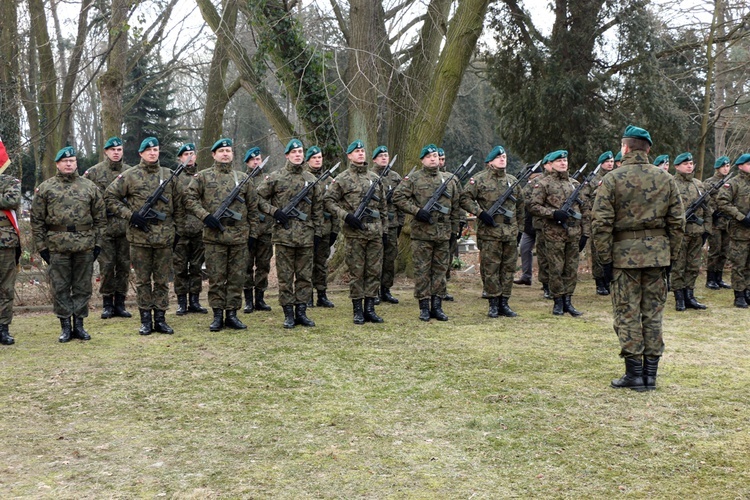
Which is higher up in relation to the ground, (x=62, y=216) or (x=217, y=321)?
(x=62, y=216)

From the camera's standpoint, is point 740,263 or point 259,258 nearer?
point 259,258

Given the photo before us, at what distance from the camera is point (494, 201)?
29.8 ft

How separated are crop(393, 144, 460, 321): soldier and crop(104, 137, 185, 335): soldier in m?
2.77

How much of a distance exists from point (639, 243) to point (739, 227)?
5.18m

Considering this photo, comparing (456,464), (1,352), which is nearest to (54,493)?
(456,464)

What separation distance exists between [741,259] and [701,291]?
173cm

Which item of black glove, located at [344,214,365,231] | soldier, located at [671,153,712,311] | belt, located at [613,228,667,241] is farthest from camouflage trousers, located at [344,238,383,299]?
soldier, located at [671,153,712,311]

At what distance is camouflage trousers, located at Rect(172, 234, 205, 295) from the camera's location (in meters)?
9.21

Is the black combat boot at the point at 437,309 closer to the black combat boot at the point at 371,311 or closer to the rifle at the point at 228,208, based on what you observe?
the black combat boot at the point at 371,311

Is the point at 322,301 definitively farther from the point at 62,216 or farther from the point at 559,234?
the point at 62,216

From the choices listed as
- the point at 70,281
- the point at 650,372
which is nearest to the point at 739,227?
the point at 650,372

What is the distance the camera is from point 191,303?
947cm

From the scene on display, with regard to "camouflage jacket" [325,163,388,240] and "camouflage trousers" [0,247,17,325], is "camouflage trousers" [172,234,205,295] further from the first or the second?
"camouflage trousers" [0,247,17,325]

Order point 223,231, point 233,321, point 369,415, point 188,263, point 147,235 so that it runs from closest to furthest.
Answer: point 369,415 < point 147,235 < point 223,231 < point 233,321 < point 188,263
